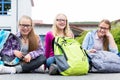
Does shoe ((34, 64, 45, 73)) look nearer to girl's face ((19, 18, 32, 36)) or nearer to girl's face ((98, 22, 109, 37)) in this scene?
girl's face ((19, 18, 32, 36))

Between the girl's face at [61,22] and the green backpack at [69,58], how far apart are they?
0.20m

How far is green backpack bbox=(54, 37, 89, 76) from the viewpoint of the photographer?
6207 millimetres

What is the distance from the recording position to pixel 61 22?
668 cm

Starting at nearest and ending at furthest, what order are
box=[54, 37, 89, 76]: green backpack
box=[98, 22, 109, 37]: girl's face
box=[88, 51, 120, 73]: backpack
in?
box=[54, 37, 89, 76]: green backpack
box=[88, 51, 120, 73]: backpack
box=[98, 22, 109, 37]: girl's face

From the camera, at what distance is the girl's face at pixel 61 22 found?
21.9 ft

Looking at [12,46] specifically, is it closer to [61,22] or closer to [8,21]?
[61,22]

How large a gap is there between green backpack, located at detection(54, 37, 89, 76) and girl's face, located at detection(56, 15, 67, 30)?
0.20 metres

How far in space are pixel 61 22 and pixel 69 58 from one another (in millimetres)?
640

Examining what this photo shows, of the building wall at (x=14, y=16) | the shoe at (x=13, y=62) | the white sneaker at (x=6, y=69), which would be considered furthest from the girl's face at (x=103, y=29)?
the building wall at (x=14, y=16)

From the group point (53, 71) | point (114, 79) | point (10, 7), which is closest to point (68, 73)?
point (53, 71)

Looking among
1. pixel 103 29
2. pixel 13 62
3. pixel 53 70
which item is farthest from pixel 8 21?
pixel 53 70

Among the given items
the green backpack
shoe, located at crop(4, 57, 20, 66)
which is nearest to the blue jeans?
Answer: the green backpack

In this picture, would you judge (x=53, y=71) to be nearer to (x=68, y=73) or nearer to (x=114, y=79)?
(x=68, y=73)

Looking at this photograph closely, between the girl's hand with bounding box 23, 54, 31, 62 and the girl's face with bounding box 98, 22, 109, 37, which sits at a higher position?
the girl's face with bounding box 98, 22, 109, 37
